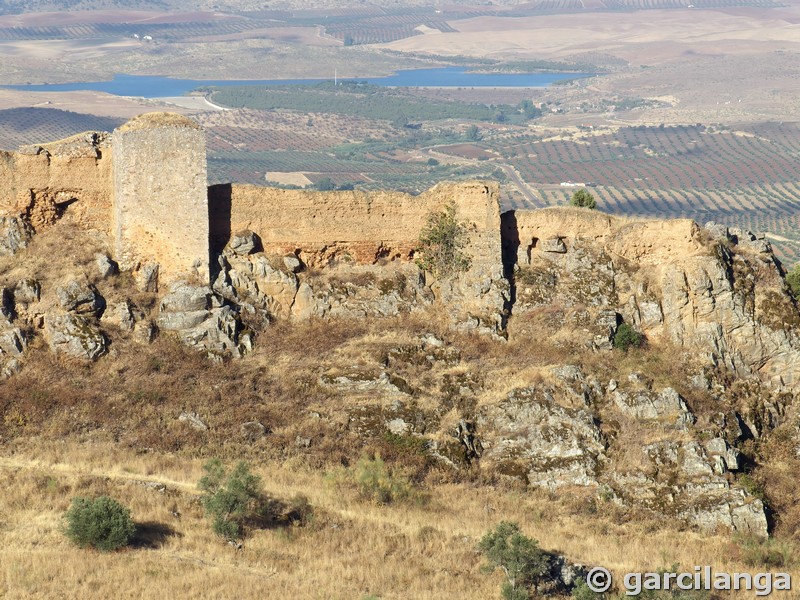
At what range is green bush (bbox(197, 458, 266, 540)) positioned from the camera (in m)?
21.0

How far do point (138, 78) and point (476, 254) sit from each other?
529ft

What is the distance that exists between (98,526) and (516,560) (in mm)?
6801

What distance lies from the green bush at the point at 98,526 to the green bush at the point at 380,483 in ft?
15.4

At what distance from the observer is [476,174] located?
111875 millimetres

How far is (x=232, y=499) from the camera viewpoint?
21031mm

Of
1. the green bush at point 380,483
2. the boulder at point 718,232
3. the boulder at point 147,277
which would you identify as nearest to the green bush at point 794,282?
the boulder at point 718,232

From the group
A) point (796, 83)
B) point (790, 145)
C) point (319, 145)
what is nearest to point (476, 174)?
point (319, 145)

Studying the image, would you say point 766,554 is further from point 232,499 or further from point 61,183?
point 61,183

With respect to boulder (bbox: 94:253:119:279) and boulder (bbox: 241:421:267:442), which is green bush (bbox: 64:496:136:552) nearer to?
boulder (bbox: 241:421:267:442)

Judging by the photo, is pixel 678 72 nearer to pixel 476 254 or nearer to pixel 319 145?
pixel 319 145

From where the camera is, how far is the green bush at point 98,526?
19828 millimetres

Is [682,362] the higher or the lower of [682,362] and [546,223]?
the lower

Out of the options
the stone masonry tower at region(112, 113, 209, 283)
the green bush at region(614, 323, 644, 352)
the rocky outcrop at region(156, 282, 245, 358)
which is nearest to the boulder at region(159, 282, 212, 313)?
the rocky outcrop at region(156, 282, 245, 358)

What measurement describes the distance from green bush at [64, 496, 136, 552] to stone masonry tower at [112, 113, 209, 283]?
27.1 ft
